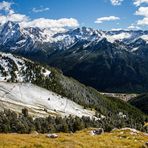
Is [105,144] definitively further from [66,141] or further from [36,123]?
[36,123]

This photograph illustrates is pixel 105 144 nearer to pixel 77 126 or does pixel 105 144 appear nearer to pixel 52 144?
pixel 52 144

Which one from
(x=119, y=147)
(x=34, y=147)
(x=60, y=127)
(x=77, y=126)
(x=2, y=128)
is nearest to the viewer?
(x=34, y=147)

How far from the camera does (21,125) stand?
167750 millimetres

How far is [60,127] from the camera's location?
598ft

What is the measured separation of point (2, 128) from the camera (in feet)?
546

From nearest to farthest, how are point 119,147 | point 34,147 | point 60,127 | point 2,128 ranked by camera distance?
point 34,147
point 119,147
point 2,128
point 60,127

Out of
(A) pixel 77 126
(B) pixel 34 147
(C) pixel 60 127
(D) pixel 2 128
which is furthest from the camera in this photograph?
(A) pixel 77 126

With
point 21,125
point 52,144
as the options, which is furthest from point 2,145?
point 21,125

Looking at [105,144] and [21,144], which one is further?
[105,144]

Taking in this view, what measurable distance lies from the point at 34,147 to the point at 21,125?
446 ft

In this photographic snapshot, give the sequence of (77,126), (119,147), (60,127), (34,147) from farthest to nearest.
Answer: (77,126) < (60,127) < (119,147) < (34,147)

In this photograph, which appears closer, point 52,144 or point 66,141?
point 52,144

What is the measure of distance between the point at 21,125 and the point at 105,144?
13271cm

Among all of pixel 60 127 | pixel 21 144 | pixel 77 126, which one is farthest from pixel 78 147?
pixel 77 126
